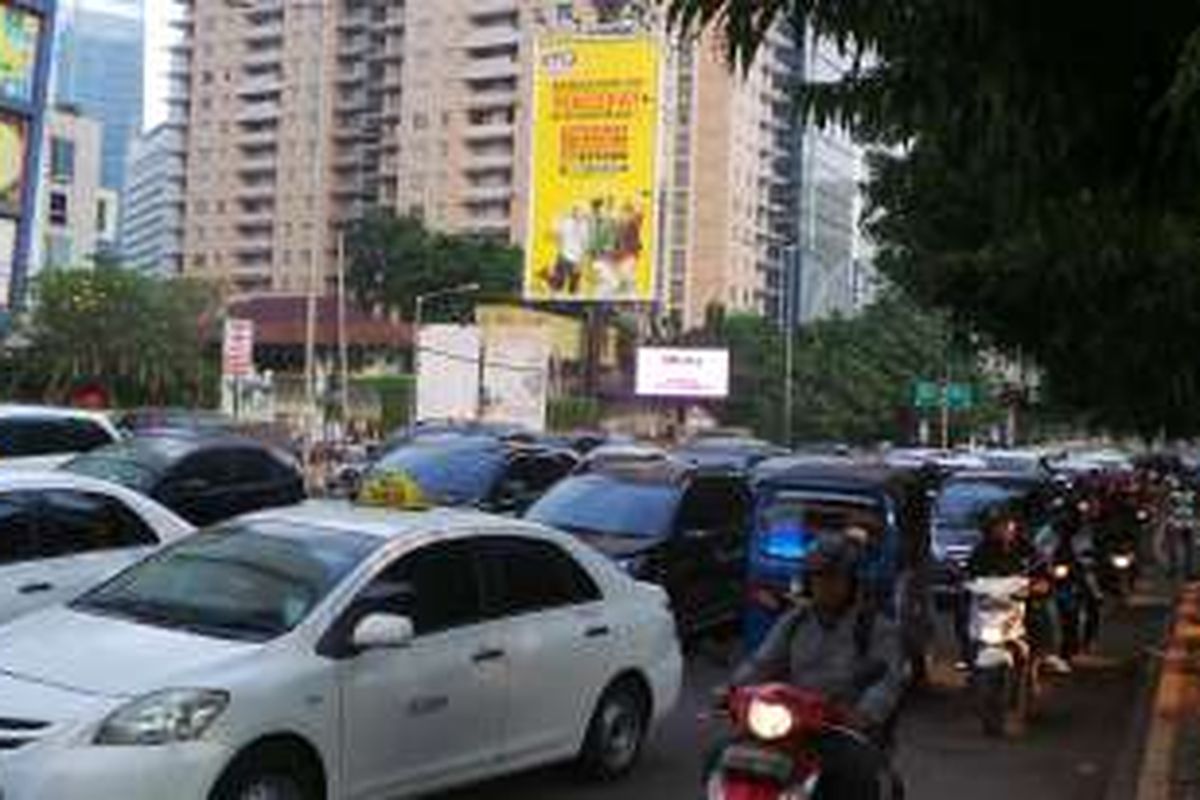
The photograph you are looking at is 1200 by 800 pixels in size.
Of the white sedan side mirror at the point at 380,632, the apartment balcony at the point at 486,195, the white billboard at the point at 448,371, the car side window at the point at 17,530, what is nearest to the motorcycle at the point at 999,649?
the car side window at the point at 17,530

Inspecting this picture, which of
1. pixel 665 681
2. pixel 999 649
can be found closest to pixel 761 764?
pixel 665 681

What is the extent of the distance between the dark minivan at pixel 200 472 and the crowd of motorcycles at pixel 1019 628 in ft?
21.6

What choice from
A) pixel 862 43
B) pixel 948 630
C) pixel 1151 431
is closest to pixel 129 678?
pixel 862 43

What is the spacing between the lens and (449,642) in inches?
407

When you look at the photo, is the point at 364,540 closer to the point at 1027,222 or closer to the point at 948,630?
the point at 1027,222

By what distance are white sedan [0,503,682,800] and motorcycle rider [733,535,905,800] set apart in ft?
6.58

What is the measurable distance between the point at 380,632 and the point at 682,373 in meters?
101

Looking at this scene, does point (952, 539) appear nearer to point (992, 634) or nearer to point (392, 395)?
point (992, 634)

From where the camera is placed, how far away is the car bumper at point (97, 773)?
27.1 feet

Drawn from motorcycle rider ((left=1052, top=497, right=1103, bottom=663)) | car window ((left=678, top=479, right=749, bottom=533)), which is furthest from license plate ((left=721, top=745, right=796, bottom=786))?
car window ((left=678, top=479, right=749, bottom=533))

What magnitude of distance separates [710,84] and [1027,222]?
499 feet

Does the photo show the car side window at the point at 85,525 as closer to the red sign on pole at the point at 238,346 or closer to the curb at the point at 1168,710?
the curb at the point at 1168,710

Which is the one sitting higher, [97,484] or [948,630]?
[97,484]

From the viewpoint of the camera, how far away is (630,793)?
38.6ft
